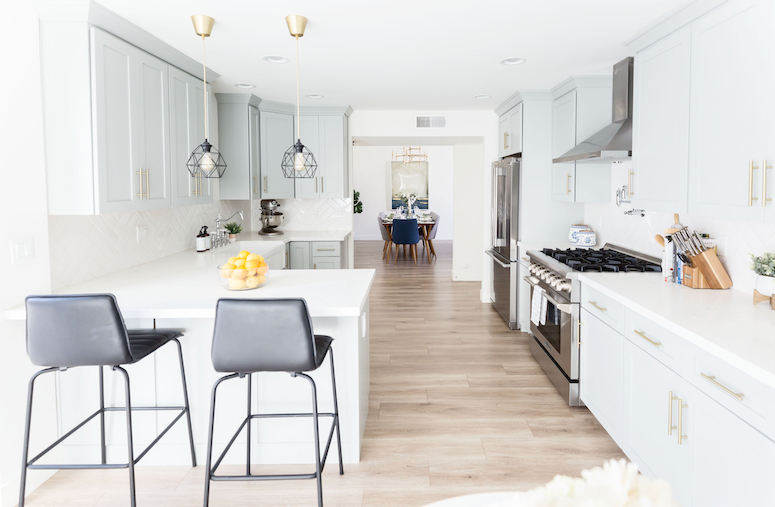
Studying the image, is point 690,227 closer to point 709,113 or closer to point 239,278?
point 709,113

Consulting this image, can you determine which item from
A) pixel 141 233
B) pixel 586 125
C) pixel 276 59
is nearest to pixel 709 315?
pixel 586 125

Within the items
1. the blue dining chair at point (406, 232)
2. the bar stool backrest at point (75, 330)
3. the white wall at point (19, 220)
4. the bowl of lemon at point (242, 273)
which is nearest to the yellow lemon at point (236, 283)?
the bowl of lemon at point (242, 273)

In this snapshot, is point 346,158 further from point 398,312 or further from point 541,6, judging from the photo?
point 541,6

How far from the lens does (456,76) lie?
430 cm

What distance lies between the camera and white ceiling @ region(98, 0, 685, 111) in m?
2.66

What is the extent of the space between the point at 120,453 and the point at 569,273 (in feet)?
8.79

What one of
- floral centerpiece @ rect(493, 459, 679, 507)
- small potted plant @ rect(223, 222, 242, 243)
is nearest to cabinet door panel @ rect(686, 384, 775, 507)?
floral centerpiece @ rect(493, 459, 679, 507)

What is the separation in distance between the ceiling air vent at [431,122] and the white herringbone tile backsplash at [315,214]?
1.27 m

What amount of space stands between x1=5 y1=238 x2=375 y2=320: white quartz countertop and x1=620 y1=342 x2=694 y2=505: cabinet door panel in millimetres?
1287

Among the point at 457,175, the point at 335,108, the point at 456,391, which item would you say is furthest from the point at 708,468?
the point at 457,175

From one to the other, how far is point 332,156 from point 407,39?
2716mm

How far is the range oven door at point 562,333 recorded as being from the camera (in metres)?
3.18

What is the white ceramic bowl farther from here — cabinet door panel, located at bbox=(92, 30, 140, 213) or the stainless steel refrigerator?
the stainless steel refrigerator

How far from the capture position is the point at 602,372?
2830 mm
